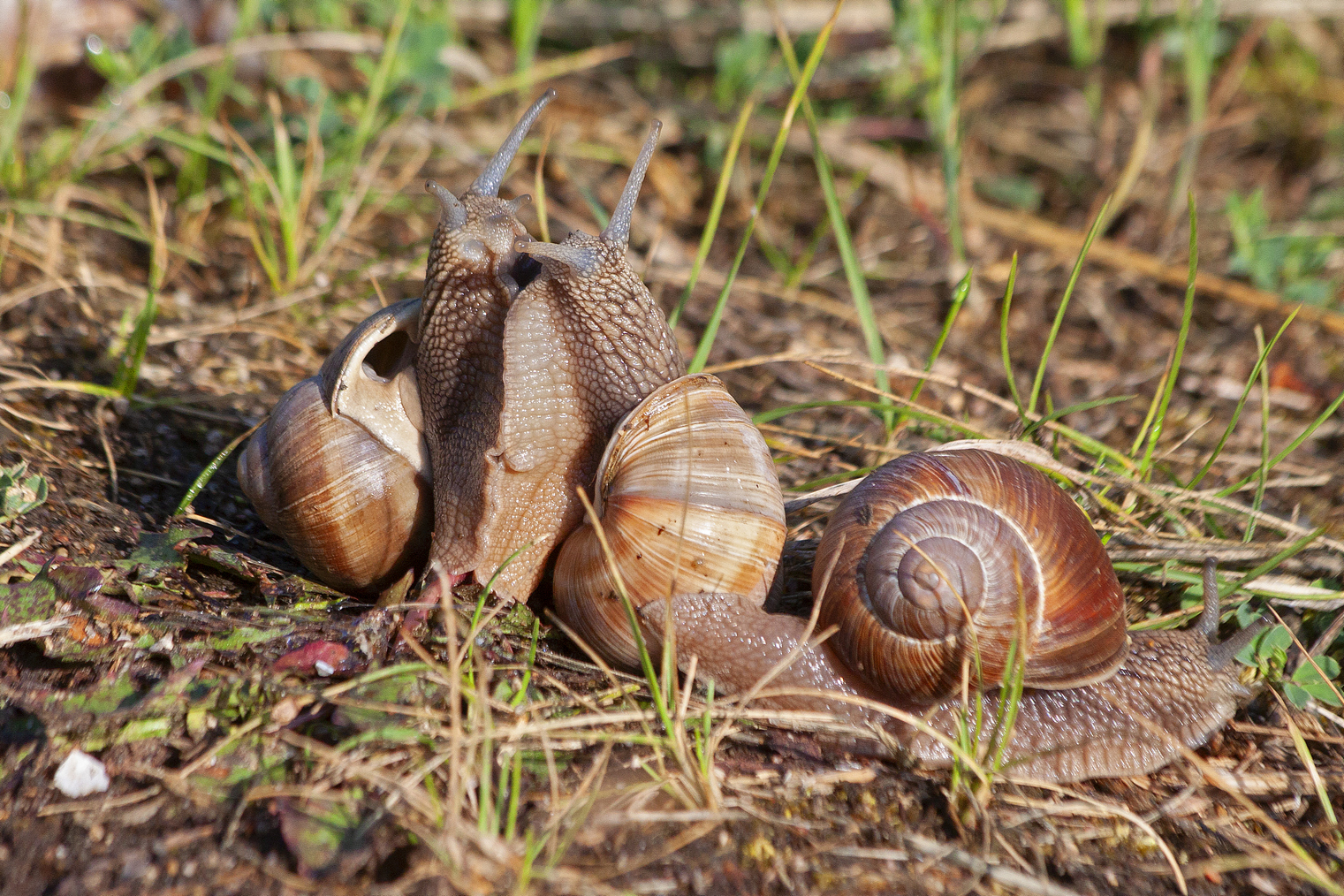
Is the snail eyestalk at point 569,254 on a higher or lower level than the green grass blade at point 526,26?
lower

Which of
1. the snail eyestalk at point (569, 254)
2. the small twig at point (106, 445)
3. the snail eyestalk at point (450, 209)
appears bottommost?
the small twig at point (106, 445)

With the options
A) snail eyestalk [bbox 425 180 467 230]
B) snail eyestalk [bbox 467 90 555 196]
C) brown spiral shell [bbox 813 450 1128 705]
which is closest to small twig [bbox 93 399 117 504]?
snail eyestalk [bbox 425 180 467 230]

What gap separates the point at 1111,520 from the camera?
2.97 meters

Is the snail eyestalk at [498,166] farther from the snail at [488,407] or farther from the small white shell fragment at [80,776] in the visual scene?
the small white shell fragment at [80,776]

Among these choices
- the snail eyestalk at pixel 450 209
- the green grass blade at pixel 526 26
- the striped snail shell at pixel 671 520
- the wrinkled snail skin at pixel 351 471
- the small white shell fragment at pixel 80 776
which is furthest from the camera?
the green grass blade at pixel 526 26

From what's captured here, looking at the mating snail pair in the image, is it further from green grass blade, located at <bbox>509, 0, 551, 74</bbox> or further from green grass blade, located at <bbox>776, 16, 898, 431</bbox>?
green grass blade, located at <bbox>509, 0, 551, 74</bbox>

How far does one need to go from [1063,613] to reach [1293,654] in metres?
0.89

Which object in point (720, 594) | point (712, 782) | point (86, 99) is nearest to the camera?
point (712, 782)

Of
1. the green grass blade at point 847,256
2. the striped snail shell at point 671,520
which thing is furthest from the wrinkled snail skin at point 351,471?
the green grass blade at point 847,256

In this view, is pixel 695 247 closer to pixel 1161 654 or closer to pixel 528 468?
pixel 528 468

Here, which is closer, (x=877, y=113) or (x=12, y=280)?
(x=12, y=280)

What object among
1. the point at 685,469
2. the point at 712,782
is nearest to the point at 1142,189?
the point at 685,469

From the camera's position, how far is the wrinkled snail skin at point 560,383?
267cm

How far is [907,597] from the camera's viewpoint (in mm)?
2326
